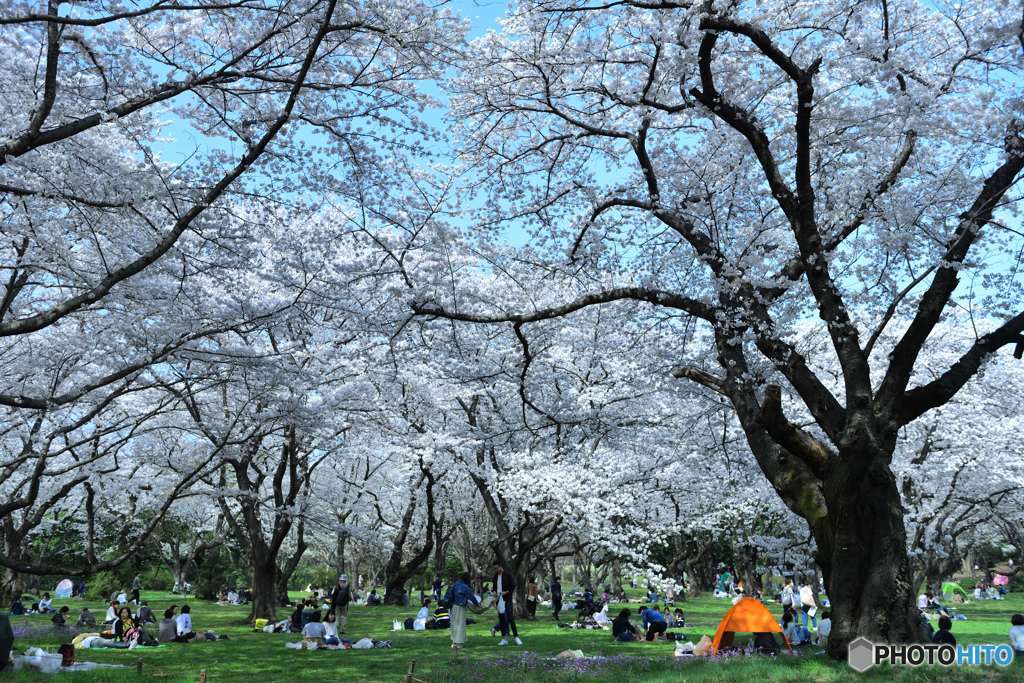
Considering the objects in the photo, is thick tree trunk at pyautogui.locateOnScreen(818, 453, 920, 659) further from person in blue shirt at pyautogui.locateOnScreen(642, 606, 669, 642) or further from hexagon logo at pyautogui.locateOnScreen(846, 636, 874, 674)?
person in blue shirt at pyautogui.locateOnScreen(642, 606, 669, 642)

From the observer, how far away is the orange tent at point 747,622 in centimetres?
1273

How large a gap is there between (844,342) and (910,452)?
52.0 ft

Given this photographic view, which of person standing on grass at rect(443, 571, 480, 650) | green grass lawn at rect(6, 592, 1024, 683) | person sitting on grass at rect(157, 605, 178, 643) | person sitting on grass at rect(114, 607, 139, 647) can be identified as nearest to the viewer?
green grass lawn at rect(6, 592, 1024, 683)

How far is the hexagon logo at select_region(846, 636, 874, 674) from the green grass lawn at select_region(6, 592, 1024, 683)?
0.48ft

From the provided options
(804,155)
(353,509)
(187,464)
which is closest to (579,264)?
(804,155)

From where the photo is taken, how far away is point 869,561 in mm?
9141

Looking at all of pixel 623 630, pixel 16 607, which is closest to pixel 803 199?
pixel 623 630

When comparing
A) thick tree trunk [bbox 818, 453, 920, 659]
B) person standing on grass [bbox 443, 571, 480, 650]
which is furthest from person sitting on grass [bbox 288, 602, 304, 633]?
thick tree trunk [bbox 818, 453, 920, 659]

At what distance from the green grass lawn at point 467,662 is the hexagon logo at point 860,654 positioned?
0.15m

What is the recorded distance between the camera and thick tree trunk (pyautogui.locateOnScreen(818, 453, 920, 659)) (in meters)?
8.93

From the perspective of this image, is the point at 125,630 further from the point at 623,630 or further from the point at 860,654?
the point at 860,654

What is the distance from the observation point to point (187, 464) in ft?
75.0

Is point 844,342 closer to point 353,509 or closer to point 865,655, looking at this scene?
point 865,655

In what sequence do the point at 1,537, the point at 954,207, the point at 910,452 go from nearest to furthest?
1. the point at 954,207
2. the point at 1,537
3. the point at 910,452
